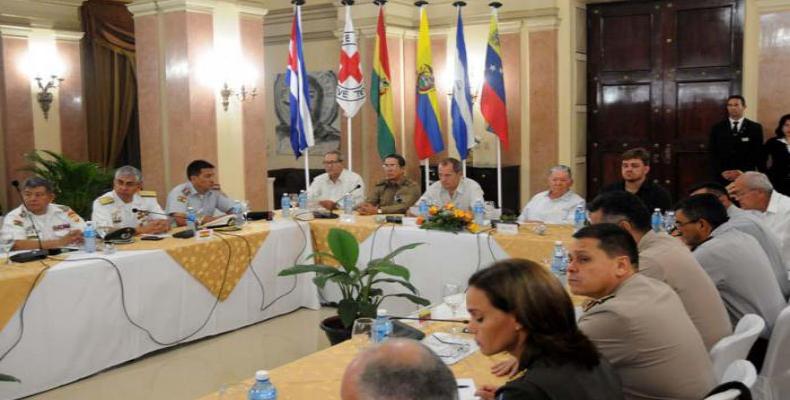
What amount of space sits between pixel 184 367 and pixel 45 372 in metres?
0.78

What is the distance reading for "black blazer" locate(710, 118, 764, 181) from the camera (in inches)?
281

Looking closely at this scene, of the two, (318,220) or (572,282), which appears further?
(318,220)

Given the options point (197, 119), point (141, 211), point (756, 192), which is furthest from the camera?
point (197, 119)

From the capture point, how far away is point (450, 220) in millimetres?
5277

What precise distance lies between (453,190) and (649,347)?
4.10 metres

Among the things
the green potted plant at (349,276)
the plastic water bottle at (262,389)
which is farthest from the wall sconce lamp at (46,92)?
the plastic water bottle at (262,389)

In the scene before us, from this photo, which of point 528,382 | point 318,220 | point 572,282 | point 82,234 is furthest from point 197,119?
point 528,382

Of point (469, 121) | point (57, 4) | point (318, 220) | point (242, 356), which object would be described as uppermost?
point (57, 4)

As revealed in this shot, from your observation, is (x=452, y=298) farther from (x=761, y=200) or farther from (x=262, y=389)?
(x=761, y=200)

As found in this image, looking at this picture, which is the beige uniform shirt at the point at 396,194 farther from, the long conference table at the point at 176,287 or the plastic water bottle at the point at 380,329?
the plastic water bottle at the point at 380,329

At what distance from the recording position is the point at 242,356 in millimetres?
4852

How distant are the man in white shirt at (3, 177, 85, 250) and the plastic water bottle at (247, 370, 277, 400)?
2.89 meters

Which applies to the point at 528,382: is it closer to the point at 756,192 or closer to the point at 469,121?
the point at 756,192

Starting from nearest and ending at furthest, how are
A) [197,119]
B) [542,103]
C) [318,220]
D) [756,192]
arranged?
[756,192] → [318,220] → [197,119] → [542,103]
